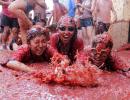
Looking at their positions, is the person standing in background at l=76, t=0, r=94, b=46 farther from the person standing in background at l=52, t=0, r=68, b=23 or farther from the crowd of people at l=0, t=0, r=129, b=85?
the crowd of people at l=0, t=0, r=129, b=85

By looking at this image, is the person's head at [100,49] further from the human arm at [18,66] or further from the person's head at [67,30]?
the human arm at [18,66]

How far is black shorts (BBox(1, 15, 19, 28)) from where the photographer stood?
926 centimetres

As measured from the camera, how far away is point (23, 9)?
8.15m

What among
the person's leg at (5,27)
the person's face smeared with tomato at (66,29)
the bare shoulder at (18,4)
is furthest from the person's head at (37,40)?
the person's leg at (5,27)

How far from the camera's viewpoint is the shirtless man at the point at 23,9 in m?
8.05

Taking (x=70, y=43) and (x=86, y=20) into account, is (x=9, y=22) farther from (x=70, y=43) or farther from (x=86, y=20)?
(x=70, y=43)

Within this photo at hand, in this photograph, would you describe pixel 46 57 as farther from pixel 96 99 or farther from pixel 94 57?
pixel 96 99

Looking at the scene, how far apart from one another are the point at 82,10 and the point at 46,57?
4233 mm

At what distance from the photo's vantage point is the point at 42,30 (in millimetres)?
6371

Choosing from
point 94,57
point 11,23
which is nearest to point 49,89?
point 94,57

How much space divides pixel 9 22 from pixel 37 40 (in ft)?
10.8

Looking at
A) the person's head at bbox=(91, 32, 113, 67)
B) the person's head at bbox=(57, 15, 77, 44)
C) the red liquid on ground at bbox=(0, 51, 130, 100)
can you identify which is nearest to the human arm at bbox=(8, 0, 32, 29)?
the person's head at bbox=(57, 15, 77, 44)

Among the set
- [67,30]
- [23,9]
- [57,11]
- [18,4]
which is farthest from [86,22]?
[67,30]

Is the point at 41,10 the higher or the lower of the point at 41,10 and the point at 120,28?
the higher
